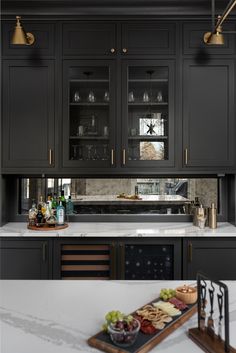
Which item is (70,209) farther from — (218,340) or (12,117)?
(218,340)

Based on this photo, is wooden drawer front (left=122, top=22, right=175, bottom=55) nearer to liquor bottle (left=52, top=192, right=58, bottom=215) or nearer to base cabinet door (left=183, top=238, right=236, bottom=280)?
liquor bottle (left=52, top=192, right=58, bottom=215)

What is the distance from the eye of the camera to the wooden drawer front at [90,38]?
9.93 ft

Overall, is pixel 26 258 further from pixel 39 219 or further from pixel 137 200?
pixel 137 200

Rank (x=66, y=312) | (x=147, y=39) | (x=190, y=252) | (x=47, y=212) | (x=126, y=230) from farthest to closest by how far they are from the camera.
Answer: (x=47, y=212), (x=147, y=39), (x=126, y=230), (x=190, y=252), (x=66, y=312)

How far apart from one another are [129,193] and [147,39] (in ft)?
4.82

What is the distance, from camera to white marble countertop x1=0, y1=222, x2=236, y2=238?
110 inches

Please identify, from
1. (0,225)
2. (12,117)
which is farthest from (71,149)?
(0,225)

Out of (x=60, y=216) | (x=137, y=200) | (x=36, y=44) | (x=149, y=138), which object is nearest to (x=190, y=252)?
(x=137, y=200)

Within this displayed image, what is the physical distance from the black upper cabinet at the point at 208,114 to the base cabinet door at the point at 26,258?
149 centimetres

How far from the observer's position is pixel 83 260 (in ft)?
9.34

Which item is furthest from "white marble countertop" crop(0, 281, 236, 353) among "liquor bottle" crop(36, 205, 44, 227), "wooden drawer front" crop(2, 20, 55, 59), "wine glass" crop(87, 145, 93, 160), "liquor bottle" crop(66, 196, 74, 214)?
"wooden drawer front" crop(2, 20, 55, 59)

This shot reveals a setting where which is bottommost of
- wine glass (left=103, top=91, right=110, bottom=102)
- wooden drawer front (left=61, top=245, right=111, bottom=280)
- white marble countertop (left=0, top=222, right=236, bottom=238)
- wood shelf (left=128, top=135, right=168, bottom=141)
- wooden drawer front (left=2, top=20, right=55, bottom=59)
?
wooden drawer front (left=61, top=245, right=111, bottom=280)

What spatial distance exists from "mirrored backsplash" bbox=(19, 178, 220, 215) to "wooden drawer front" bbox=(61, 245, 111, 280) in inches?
22.6

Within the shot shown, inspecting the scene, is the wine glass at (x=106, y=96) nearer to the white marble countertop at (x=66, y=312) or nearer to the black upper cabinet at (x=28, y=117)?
the black upper cabinet at (x=28, y=117)
